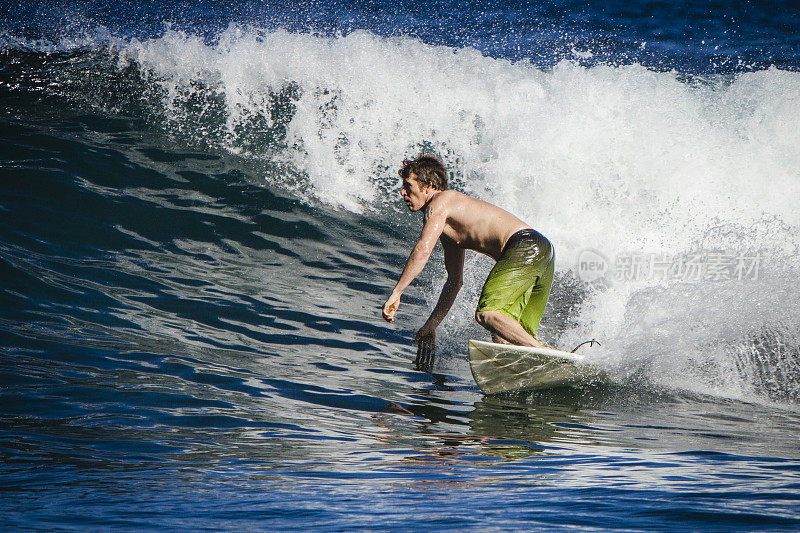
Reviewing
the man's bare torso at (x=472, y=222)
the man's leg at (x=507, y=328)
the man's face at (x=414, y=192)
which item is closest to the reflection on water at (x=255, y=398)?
the man's leg at (x=507, y=328)

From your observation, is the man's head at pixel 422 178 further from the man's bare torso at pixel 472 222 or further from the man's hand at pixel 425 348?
the man's hand at pixel 425 348

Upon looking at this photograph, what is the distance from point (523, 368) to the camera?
14.0ft

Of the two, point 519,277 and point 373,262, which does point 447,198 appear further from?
point 373,262

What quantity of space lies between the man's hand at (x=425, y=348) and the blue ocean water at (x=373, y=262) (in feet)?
0.27

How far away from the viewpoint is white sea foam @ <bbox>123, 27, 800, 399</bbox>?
8.79m

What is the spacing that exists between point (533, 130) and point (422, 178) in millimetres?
5199

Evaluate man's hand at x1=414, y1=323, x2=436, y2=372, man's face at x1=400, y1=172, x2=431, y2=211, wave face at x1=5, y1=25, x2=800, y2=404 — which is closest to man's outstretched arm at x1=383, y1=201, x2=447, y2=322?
man's face at x1=400, y1=172, x2=431, y2=211

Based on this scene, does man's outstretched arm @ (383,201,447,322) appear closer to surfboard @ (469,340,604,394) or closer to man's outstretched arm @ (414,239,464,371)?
man's outstretched arm @ (414,239,464,371)

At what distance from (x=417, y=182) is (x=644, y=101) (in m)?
6.27

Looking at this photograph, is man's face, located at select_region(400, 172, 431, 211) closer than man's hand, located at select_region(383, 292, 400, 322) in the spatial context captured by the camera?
No

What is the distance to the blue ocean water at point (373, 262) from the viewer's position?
246 cm

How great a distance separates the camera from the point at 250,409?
361cm

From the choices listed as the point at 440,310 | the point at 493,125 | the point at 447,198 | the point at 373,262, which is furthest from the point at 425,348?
the point at 493,125

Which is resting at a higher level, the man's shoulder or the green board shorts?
the man's shoulder
